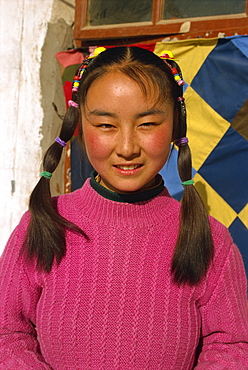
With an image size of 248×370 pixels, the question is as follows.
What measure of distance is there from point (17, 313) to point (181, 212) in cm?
59

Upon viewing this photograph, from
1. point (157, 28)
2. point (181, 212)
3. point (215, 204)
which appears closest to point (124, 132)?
point (181, 212)

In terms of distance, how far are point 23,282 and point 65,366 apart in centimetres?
27

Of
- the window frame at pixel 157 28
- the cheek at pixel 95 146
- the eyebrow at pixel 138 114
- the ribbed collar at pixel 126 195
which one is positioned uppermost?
the window frame at pixel 157 28

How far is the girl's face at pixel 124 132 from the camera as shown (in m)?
1.31

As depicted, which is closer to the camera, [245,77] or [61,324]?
[61,324]

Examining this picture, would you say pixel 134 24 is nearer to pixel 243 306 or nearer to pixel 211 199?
pixel 211 199

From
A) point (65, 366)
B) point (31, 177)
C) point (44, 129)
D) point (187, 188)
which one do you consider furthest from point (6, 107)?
point (65, 366)

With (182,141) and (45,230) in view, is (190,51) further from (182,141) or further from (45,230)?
(45,230)

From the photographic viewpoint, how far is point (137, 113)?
1.31 meters

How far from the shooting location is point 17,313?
54.2 inches

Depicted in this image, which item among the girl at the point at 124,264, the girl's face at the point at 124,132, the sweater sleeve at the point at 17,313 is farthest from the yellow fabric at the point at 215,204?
the sweater sleeve at the point at 17,313

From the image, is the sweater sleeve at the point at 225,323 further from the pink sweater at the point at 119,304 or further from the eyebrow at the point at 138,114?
the eyebrow at the point at 138,114

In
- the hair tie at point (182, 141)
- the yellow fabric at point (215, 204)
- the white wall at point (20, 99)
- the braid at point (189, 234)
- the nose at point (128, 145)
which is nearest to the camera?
the nose at point (128, 145)

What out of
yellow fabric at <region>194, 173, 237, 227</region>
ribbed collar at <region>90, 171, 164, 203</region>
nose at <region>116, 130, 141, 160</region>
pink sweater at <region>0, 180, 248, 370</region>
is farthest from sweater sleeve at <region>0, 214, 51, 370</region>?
yellow fabric at <region>194, 173, 237, 227</region>
